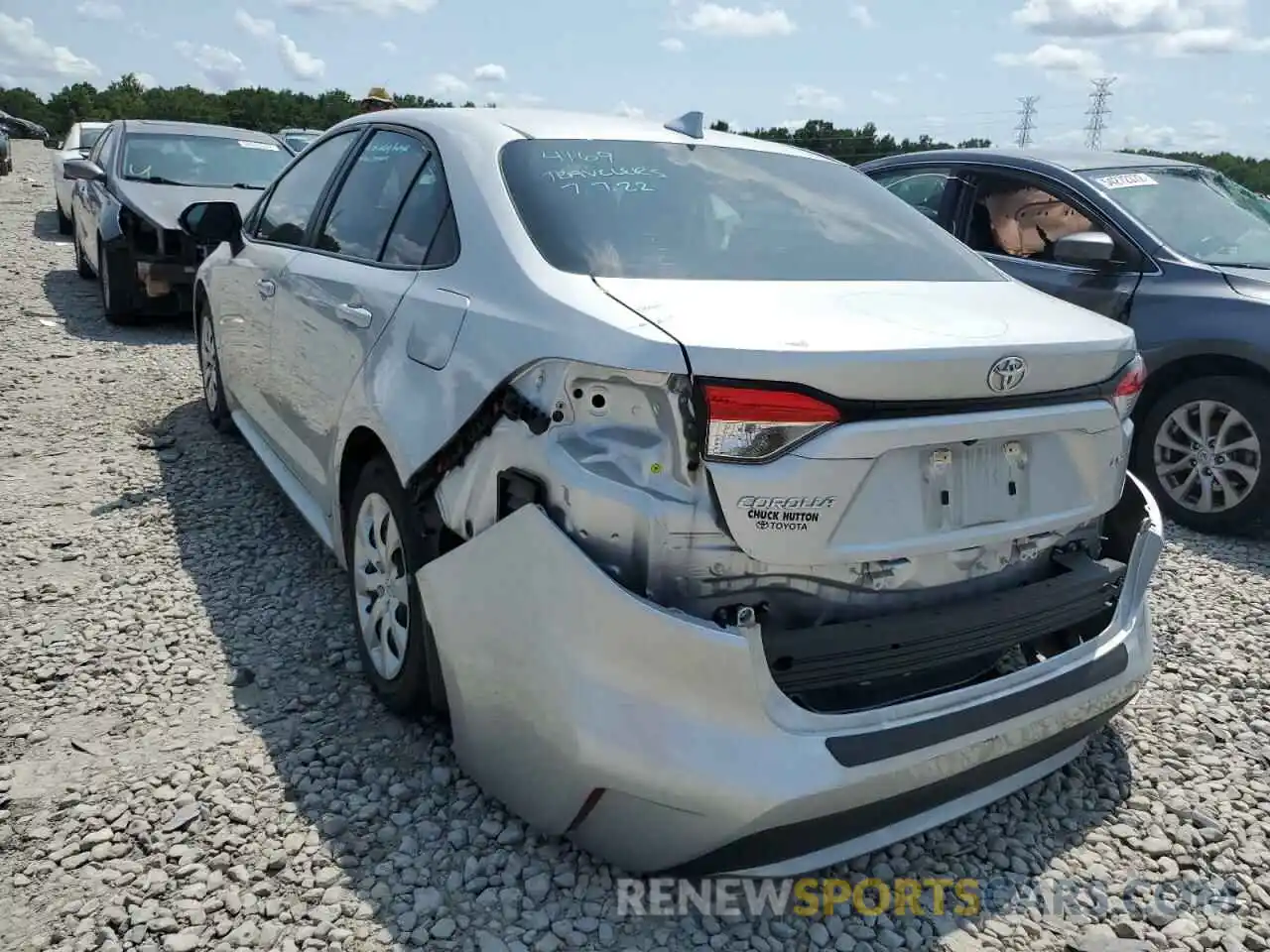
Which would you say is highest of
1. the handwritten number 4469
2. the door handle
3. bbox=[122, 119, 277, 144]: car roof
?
bbox=[122, 119, 277, 144]: car roof

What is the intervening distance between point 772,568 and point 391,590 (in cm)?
129

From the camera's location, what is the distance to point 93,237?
8.89m

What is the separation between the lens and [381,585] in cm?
297

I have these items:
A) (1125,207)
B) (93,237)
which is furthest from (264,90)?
(1125,207)

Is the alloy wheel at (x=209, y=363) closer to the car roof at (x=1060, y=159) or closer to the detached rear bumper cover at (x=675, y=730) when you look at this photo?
the detached rear bumper cover at (x=675, y=730)

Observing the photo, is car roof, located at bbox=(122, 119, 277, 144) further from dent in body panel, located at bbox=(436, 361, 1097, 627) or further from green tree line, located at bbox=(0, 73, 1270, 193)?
green tree line, located at bbox=(0, 73, 1270, 193)

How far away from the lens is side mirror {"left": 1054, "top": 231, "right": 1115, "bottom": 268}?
5.10m

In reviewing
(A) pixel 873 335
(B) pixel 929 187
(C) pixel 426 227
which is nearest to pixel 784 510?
(A) pixel 873 335

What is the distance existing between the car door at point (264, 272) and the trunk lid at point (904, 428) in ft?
6.68

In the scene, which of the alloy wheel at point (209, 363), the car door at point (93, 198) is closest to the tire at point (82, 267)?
the car door at point (93, 198)

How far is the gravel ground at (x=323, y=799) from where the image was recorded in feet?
7.37

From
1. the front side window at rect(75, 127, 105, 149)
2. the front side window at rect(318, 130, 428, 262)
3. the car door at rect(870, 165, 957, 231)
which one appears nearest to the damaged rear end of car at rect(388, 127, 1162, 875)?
the front side window at rect(318, 130, 428, 262)

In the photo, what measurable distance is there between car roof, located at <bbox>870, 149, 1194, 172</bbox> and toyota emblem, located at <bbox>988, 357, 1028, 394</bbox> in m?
3.90

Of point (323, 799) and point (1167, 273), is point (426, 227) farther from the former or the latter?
point (1167, 273)
